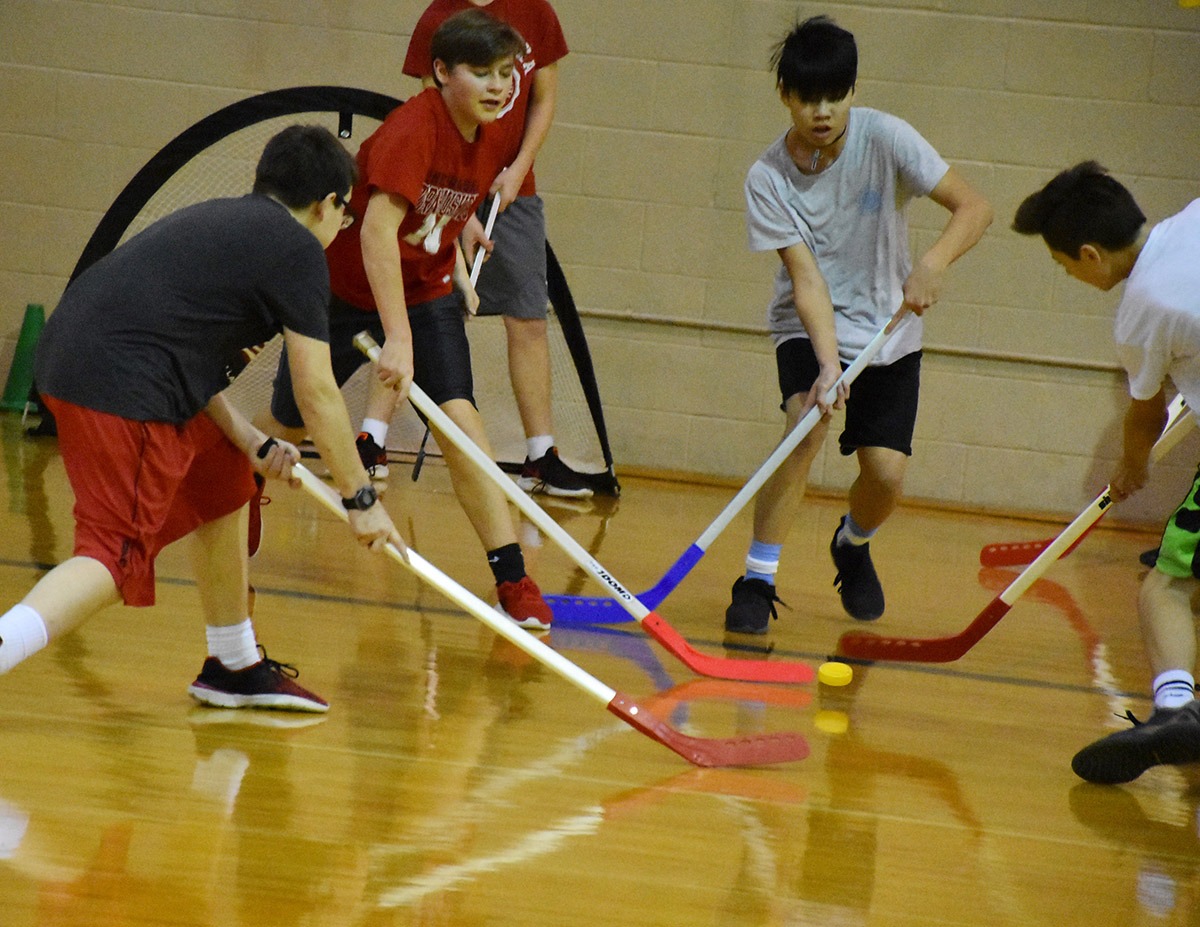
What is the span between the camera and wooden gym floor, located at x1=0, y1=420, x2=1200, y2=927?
1.71 meters

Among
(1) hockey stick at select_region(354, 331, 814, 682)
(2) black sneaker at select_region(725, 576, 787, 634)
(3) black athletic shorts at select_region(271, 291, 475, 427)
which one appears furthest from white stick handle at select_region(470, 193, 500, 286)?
(2) black sneaker at select_region(725, 576, 787, 634)

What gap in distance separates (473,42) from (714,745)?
57.7 inches

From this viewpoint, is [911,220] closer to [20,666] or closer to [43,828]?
[20,666]

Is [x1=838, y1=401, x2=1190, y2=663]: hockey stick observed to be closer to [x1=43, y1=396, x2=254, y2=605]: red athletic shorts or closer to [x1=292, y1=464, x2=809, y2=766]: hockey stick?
[x1=292, y1=464, x2=809, y2=766]: hockey stick

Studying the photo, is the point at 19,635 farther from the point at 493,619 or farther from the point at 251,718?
the point at 493,619

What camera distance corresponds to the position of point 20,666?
242 cm

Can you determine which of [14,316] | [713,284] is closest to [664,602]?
[713,284]

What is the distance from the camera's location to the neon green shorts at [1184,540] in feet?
7.75

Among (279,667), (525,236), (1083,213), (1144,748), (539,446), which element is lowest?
(539,446)

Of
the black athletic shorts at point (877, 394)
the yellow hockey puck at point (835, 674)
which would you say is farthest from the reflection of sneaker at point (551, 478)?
the yellow hockey puck at point (835, 674)

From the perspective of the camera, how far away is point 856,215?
316 centimetres

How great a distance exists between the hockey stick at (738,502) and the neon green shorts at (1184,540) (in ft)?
2.67

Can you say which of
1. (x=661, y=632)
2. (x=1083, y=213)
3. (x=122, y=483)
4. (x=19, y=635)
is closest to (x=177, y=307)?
(x=122, y=483)

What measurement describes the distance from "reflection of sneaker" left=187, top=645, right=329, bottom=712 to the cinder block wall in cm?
317
